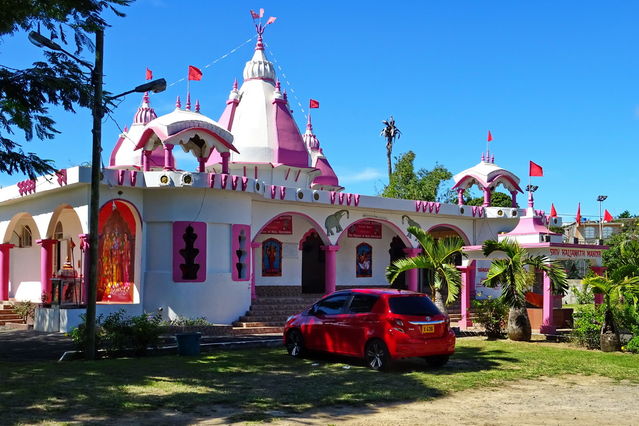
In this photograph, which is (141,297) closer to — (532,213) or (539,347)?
(539,347)

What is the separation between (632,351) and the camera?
14617 mm

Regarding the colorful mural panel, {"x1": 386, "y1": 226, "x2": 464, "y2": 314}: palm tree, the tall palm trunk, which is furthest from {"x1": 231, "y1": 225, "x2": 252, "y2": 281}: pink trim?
the tall palm trunk

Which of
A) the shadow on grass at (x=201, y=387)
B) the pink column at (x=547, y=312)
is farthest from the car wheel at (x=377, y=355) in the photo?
the pink column at (x=547, y=312)

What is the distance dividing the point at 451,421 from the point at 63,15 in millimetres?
9977

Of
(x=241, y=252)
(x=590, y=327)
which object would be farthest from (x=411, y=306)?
(x=241, y=252)

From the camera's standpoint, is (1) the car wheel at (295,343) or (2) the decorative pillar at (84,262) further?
(2) the decorative pillar at (84,262)

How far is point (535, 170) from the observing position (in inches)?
1011

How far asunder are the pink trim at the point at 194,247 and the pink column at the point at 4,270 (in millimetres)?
8295

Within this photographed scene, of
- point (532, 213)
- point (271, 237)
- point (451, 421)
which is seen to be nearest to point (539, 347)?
point (451, 421)

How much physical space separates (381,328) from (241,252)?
9.89 meters

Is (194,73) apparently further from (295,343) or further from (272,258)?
→ (295,343)

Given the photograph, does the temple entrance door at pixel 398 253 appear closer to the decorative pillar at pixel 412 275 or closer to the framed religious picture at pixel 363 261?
the decorative pillar at pixel 412 275

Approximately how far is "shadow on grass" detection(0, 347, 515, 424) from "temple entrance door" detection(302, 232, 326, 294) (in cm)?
1315

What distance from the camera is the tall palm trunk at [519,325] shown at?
16.8m
